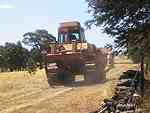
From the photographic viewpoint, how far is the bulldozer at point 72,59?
30306mm

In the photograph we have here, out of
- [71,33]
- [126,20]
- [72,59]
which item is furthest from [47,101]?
[71,33]

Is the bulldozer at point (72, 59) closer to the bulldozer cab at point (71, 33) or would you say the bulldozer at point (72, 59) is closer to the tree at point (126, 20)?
the bulldozer cab at point (71, 33)

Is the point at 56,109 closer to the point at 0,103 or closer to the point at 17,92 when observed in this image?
the point at 0,103

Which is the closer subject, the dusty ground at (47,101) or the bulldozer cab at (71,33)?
the dusty ground at (47,101)

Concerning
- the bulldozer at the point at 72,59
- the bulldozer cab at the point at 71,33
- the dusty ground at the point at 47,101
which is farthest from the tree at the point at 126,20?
the bulldozer cab at the point at 71,33

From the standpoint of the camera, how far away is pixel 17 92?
24.8m

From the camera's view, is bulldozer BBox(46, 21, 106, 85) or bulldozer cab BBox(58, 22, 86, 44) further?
bulldozer cab BBox(58, 22, 86, 44)

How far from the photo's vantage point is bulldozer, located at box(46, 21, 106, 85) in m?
30.3

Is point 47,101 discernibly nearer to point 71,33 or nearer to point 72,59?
point 72,59

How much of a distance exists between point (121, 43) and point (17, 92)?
375 inches

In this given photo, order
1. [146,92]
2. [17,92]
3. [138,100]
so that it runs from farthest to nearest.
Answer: [17,92], [146,92], [138,100]

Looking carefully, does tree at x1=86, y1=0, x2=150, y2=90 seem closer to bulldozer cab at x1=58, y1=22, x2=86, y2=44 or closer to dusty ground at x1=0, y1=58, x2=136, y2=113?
dusty ground at x1=0, y1=58, x2=136, y2=113

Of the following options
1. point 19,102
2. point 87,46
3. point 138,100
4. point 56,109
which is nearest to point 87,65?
point 87,46

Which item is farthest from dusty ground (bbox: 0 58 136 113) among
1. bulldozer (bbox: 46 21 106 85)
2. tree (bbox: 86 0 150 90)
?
bulldozer (bbox: 46 21 106 85)
